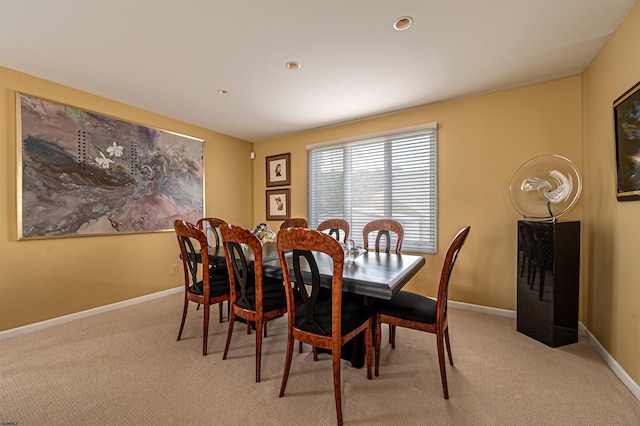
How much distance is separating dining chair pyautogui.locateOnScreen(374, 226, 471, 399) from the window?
1.56 metres

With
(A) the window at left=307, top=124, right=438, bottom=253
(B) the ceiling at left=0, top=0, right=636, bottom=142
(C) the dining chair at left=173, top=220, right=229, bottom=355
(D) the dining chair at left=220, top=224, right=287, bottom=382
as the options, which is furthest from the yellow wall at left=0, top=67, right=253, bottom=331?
(D) the dining chair at left=220, top=224, right=287, bottom=382

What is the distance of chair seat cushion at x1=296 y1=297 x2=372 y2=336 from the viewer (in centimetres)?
157

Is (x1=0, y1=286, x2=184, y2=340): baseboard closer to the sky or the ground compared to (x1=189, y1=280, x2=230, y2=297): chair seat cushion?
closer to the ground

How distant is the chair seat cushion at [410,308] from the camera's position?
1.70m

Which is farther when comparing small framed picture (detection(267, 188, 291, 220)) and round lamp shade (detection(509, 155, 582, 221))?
small framed picture (detection(267, 188, 291, 220))

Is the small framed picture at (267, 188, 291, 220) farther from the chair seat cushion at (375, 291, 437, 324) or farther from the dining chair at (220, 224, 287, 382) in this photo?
the chair seat cushion at (375, 291, 437, 324)

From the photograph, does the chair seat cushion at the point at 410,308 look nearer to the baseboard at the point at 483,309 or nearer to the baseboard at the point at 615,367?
the baseboard at the point at 615,367

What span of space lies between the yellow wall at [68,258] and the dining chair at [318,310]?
8.85ft

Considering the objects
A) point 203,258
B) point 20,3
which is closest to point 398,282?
point 203,258

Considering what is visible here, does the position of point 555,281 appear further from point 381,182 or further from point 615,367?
point 381,182

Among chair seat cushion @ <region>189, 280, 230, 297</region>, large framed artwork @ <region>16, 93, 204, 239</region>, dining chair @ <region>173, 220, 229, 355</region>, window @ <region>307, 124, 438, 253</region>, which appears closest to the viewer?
dining chair @ <region>173, 220, 229, 355</region>

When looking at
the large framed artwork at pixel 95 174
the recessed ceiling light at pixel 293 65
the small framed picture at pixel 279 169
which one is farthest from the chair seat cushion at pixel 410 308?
the large framed artwork at pixel 95 174

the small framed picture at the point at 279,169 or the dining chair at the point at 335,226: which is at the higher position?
the small framed picture at the point at 279,169

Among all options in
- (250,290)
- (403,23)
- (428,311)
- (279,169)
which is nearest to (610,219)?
(428,311)
